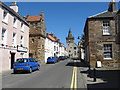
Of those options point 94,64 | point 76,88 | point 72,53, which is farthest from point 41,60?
point 72,53

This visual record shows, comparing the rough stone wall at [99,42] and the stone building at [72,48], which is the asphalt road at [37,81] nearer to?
the rough stone wall at [99,42]

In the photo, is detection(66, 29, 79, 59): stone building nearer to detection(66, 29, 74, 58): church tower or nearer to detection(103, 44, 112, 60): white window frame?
detection(66, 29, 74, 58): church tower

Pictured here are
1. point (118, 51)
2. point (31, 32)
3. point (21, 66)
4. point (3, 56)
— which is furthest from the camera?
point (31, 32)

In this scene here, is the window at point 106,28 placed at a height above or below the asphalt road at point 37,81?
above

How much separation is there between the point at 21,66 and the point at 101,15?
44.6 ft

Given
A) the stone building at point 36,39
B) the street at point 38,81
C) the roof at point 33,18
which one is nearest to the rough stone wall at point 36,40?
the stone building at point 36,39

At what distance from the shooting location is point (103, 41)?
814 inches

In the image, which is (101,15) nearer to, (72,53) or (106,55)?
(106,55)

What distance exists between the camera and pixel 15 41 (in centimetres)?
2197

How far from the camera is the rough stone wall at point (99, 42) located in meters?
20.2

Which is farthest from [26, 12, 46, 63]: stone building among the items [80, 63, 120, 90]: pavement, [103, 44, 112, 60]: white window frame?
[80, 63, 120, 90]: pavement

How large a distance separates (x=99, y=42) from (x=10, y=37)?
12560 mm

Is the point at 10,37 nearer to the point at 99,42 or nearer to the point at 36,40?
the point at 99,42

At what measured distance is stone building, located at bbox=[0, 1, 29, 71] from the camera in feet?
59.4
